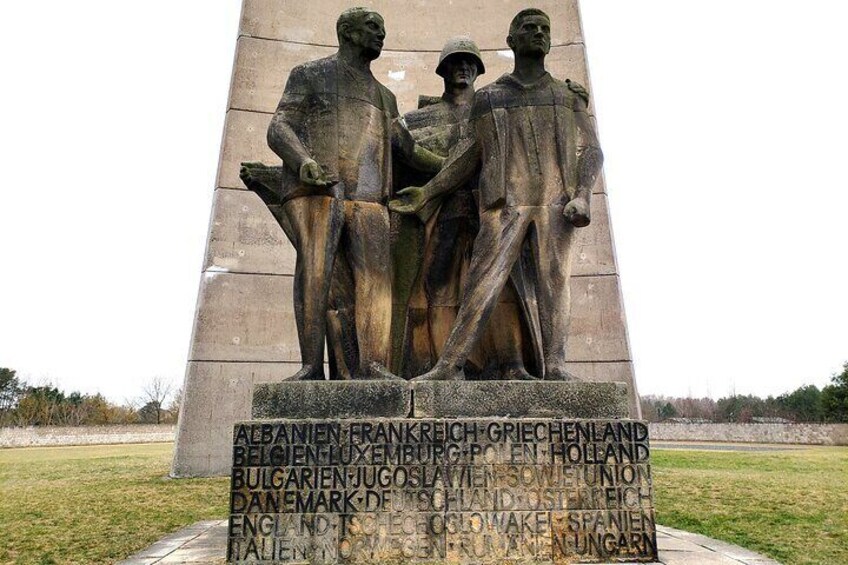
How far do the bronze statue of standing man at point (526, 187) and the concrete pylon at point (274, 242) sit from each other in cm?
659

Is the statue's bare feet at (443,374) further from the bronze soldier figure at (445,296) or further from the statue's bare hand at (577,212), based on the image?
the statue's bare hand at (577,212)

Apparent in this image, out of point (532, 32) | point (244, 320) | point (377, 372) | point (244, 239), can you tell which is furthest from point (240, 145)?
point (377, 372)

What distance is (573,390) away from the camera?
448cm

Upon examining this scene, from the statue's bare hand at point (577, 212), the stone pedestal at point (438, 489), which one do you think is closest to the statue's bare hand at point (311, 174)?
the stone pedestal at point (438, 489)

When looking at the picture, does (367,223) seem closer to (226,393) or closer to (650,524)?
(650,524)

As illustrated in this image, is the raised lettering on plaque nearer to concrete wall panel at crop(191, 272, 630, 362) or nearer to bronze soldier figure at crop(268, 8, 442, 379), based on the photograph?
bronze soldier figure at crop(268, 8, 442, 379)

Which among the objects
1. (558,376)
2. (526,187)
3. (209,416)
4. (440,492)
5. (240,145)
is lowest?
(440,492)

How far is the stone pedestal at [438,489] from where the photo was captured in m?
4.07

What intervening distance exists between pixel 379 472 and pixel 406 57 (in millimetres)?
10167

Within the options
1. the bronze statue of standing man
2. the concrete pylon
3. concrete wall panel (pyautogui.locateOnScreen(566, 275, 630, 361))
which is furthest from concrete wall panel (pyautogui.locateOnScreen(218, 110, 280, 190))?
the bronze statue of standing man

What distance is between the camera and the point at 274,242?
1141 cm

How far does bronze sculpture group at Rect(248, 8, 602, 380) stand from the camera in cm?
475

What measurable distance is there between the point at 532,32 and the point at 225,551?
15.2ft

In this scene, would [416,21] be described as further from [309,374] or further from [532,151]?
[309,374]
